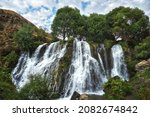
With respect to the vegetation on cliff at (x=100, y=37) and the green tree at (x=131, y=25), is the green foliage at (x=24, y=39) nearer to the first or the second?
the vegetation on cliff at (x=100, y=37)

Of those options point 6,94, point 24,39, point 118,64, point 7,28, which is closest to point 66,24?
point 24,39

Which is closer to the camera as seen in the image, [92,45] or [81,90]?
[81,90]

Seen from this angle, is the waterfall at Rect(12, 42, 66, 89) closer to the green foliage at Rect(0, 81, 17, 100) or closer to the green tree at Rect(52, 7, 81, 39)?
the green tree at Rect(52, 7, 81, 39)

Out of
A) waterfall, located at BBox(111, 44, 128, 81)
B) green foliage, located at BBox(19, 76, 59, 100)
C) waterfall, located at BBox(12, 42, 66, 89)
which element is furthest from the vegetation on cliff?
waterfall, located at BBox(12, 42, 66, 89)

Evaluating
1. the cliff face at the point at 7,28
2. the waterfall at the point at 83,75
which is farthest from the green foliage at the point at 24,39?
the waterfall at the point at 83,75

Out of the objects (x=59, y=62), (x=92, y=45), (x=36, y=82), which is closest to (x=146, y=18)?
(x=92, y=45)

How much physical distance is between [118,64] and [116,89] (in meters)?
8.26

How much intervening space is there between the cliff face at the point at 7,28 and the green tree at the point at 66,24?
6.38 m

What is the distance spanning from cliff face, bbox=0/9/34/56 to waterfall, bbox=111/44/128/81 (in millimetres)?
12997

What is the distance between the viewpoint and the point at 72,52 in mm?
30078

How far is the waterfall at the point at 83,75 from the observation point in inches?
999

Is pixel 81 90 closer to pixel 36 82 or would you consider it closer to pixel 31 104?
pixel 36 82

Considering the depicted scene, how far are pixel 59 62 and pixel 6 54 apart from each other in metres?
10.2

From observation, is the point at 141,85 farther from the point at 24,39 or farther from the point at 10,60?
the point at 24,39
